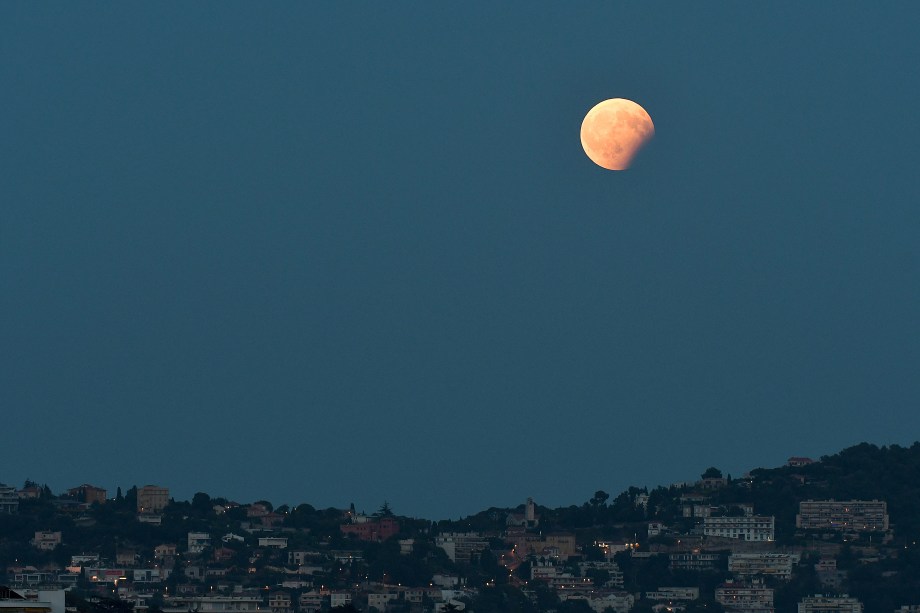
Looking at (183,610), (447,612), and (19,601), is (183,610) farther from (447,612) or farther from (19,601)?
(19,601)

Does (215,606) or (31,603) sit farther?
(215,606)

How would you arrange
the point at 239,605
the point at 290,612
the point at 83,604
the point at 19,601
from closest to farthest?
the point at 19,601 → the point at 83,604 → the point at 239,605 → the point at 290,612

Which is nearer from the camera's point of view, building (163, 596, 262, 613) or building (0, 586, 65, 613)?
building (0, 586, 65, 613)

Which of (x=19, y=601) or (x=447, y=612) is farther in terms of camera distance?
(x=447, y=612)

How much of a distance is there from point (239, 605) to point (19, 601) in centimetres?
7521

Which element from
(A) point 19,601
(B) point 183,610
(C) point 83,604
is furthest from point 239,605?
(A) point 19,601

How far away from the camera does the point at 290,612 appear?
654ft

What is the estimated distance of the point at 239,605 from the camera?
152750mm

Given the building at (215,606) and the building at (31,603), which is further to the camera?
the building at (215,606)

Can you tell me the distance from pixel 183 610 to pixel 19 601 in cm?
4948

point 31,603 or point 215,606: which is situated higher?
point 215,606

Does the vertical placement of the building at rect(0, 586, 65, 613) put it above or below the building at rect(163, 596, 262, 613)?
below

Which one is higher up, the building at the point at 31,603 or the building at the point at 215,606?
the building at the point at 215,606

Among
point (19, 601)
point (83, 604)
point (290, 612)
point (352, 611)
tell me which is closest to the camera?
point (19, 601)
